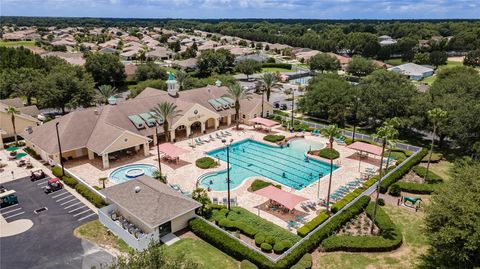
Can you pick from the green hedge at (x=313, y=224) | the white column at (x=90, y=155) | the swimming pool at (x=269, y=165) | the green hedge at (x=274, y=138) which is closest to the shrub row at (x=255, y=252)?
the green hedge at (x=313, y=224)

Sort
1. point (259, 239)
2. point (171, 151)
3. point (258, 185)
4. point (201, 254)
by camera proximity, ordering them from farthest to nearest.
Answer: point (171, 151)
point (258, 185)
point (259, 239)
point (201, 254)

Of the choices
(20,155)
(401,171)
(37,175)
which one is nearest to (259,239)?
(401,171)

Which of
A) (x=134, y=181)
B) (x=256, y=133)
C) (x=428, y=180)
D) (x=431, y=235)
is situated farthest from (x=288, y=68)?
(x=431, y=235)

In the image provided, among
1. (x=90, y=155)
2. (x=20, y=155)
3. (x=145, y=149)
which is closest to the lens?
(x=90, y=155)

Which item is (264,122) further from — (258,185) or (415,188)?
(415,188)

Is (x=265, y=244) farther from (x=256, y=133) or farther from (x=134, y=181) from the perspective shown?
(x=256, y=133)

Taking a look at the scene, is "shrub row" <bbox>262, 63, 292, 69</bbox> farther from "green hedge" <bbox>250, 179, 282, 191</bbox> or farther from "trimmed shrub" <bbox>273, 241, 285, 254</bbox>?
"trimmed shrub" <bbox>273, 241, 285, 254</bbox>

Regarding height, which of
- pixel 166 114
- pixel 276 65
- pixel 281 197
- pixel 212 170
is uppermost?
pixel 166 114
